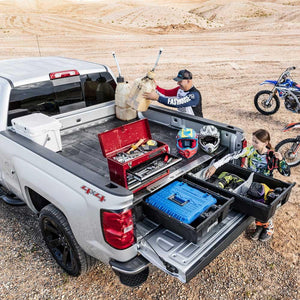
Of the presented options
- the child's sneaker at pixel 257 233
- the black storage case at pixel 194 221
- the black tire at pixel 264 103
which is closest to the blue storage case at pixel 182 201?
the black storage case at pixel 194 221

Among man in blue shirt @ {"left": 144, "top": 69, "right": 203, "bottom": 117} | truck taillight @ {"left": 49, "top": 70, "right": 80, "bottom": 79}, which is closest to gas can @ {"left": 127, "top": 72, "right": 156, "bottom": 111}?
man in blue shirt @ {"left": 144, "top": 69, "right": 203, "bottom": 117}

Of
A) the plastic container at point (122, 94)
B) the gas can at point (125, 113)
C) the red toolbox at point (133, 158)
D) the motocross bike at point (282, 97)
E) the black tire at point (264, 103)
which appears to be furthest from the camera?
the black tire at point (264, 103)

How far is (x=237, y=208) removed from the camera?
11.4ft

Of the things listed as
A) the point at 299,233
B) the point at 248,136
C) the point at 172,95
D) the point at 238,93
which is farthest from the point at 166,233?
the point at 238,93

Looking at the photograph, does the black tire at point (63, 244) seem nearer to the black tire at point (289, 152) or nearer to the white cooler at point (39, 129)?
the white cooler at point (39, 129)

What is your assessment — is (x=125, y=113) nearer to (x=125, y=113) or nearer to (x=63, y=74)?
(x=125, y=113)

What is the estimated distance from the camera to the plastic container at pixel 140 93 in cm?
513

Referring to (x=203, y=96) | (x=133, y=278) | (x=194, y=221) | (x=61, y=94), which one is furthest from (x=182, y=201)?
(x=203, y=96)

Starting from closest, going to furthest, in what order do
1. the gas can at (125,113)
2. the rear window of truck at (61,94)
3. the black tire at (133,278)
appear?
the black tire at (133,278) → the rear window of truck at (61,94) → the gas can at (125,113)

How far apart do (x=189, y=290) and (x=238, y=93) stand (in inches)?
368

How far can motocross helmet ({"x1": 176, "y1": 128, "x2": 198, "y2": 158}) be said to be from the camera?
403 cm

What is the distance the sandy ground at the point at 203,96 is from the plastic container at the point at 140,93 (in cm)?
241

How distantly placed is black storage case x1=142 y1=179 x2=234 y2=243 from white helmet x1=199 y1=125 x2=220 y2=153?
85cm

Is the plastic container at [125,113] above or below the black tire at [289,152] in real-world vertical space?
above
